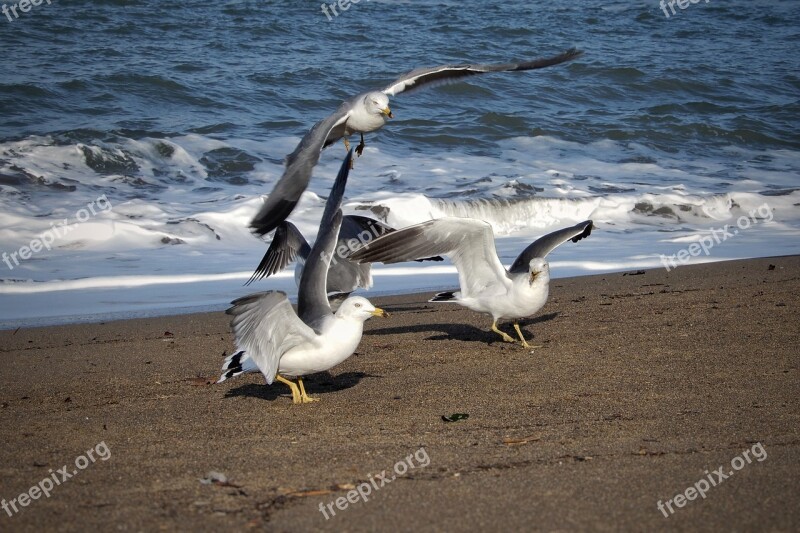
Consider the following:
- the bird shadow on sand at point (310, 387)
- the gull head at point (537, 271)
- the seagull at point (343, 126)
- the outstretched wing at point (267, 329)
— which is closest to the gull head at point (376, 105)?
the seagull at point (343, 126)

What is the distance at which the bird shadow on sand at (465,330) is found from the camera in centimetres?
676

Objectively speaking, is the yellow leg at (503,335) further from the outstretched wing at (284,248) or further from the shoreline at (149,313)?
the shoreline at (149,313)

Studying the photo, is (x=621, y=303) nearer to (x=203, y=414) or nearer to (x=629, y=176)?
(x=203, y=414)

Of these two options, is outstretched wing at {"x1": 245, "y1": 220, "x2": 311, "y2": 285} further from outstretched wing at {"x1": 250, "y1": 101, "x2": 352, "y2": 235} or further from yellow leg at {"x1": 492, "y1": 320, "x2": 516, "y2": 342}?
yellow leg at {"x1": 492, "y1": 320, "x2": 516, "y2": 342}

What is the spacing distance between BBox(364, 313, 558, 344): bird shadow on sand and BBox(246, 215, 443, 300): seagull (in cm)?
40

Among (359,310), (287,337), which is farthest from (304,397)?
(359,310)

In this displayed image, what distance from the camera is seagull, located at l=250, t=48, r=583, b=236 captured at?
18.3ft

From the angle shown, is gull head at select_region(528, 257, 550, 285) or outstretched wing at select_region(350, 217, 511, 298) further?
outstretched wing at select_region(350, 217, 511, 298)

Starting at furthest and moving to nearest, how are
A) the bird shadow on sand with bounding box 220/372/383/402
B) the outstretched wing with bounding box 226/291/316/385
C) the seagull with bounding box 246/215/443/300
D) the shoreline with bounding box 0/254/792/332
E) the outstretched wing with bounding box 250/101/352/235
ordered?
the shoreline with bounding box 0/254/792/332
the seagull with bounding box 246/215/443/300
the outstretched wing with bounding box 250/101/352/235
the bird shadow on sand with bounding box 220/372/383/402
the outstretched wing with bounding box 226/291/316/385

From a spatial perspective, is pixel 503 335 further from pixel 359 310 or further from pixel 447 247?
pixel 359 310

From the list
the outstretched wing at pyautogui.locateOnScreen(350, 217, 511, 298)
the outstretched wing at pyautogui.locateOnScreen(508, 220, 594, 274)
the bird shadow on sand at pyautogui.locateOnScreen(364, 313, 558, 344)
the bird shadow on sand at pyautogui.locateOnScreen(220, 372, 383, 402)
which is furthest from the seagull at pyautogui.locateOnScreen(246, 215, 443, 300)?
the bird shadow on sand at pyautogui.locateOnScreen(220, 372, 383, 402)

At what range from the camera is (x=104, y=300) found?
806 centimetres

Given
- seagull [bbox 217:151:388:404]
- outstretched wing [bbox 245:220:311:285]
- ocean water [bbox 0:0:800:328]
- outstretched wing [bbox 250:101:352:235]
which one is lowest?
ocean water [bbox 0:0:800:328]

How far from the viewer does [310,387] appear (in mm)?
5535
